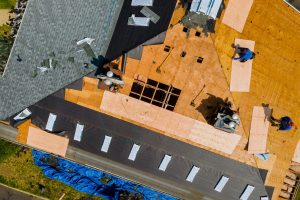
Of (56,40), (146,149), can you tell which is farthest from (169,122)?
(56,40)

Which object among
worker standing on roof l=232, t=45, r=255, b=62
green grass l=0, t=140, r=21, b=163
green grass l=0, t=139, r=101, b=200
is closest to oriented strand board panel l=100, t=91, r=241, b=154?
worker standing on roof l=232, t=45, r=255, b=62

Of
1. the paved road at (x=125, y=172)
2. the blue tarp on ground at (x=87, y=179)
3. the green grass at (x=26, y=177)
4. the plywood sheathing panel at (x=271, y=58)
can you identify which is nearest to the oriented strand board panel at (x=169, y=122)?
the plywood sheathing panel at (x=271, y=58)

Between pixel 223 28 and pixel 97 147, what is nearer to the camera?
pixel 223 28

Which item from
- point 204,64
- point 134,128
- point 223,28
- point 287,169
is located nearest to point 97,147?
point 134,128

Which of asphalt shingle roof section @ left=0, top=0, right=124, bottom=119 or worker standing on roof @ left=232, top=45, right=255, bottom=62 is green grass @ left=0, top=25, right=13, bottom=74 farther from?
worker standing on roof @ left=232, top=45, right=255, bottom=62

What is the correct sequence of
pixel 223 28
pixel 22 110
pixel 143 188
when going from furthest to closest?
pixel 143 188 → pixel 22 110 → pixel 223 28

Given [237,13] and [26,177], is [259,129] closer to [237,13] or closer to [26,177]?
[237,13]

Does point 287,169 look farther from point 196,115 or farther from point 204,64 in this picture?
point 204,64

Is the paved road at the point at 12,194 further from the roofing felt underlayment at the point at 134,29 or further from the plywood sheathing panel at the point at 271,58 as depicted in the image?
the plywood sheathing panel at the point at 271,58
